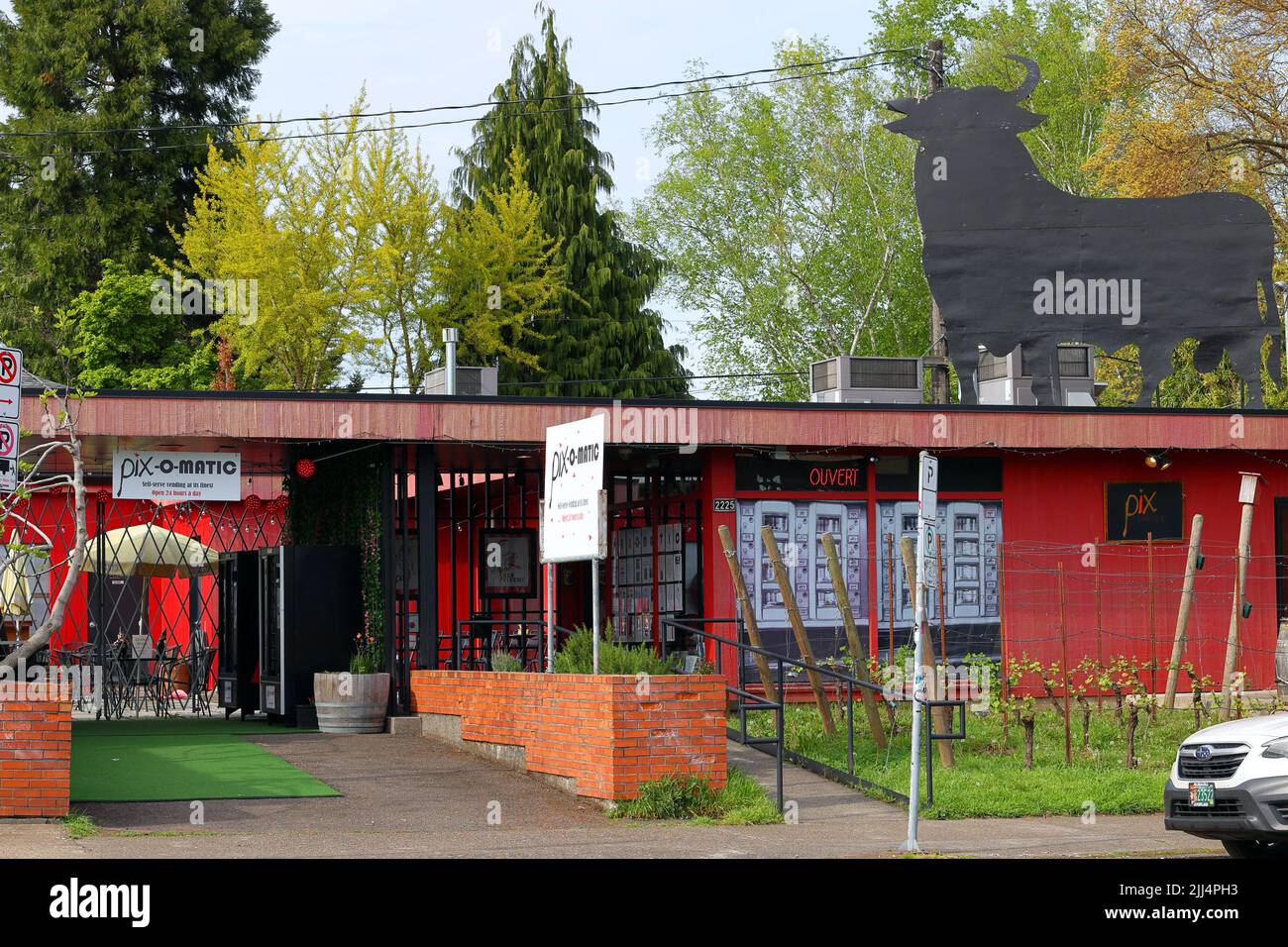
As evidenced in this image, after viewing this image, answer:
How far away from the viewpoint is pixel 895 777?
15539mm

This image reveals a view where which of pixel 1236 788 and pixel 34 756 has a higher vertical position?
pixel 34 756

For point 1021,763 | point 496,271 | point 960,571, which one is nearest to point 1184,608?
point 1021,763

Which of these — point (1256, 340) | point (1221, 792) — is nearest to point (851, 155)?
point (1256, 340)

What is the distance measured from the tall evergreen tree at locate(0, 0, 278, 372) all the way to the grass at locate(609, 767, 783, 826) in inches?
1452

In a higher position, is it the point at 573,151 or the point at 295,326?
the point at 573,151

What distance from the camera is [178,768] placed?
1616 cm

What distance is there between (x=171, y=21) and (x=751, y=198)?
17.4 m

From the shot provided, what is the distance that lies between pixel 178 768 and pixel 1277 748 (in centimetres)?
983

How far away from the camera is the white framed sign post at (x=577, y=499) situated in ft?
47.6

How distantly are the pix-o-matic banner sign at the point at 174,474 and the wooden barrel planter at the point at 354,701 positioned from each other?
248 centimetres

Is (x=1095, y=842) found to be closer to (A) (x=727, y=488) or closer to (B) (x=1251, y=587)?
(A) (x=727, y=488)

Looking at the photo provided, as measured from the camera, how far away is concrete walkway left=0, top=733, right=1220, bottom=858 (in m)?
12.0

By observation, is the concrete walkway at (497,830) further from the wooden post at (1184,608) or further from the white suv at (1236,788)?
the wooden post at (1184,608)

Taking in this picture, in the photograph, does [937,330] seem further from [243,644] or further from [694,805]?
[694,805]
